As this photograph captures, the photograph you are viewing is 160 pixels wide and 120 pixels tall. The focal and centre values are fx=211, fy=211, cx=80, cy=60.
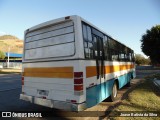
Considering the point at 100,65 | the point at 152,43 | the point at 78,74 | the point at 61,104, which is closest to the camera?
the point at 78,74

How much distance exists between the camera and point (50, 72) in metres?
6.80

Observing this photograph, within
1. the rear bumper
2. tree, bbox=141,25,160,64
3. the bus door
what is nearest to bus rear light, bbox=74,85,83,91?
the rear bumper

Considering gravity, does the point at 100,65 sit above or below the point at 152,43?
below

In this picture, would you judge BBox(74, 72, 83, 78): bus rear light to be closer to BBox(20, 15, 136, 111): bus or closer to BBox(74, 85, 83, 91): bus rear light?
BBox(20, 15, 136, 111): bus

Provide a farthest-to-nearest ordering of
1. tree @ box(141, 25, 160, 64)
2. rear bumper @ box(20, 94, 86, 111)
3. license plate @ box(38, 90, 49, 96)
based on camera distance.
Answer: tree @ box(141, 25, 160, 64), license plate @ box(38, 90, 49, 96), rear bumper @ box(20, 94, 86, 111)

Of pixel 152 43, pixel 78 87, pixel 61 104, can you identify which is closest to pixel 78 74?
pixel 78 87

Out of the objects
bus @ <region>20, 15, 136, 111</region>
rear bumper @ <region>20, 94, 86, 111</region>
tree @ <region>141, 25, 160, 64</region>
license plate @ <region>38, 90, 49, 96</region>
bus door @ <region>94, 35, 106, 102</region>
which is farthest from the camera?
tree @ <region>141, 25, 160, 64</region>

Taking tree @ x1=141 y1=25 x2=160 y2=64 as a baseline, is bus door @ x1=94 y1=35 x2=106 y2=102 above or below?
below

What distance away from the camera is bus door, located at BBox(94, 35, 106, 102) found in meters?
7.36

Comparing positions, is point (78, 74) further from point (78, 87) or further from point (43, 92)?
point (43, 92)

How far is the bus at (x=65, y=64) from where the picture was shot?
20.3 ft

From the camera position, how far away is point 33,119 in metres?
7.02

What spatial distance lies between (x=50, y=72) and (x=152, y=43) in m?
31.2

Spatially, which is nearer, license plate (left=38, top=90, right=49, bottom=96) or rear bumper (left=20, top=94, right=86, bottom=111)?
rear bumper (left=20, top=94, right=86, bottom=111)
